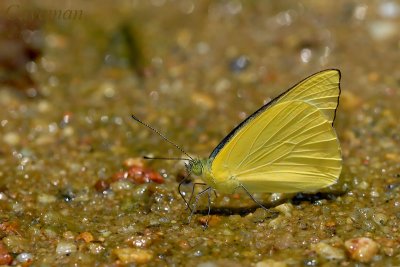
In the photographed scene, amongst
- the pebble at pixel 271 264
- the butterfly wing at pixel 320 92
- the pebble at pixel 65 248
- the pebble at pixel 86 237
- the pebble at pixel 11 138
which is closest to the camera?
the pebble at pixel 271 264

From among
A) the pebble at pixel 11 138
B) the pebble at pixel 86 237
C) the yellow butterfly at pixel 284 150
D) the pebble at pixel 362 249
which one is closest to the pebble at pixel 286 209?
the yellow butterfly at pixel 284 150

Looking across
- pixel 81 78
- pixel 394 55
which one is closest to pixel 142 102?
pixel 81 78

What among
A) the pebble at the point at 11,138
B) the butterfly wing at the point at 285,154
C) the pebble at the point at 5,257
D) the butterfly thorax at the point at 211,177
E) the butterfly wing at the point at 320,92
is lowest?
the pebble at the point at 5,257

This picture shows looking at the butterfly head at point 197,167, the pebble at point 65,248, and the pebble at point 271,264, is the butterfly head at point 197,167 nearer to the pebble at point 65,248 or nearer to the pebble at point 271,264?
the pebble at point 271,264

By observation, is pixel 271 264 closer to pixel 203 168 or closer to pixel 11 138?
pixel 203 168

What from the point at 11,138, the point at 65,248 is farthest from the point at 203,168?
the point at 11,138

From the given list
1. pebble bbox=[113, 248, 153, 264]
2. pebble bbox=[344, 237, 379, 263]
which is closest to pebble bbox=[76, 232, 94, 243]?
pebble bbox=[113, 248, 153, 264]

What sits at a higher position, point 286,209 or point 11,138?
point 11,138

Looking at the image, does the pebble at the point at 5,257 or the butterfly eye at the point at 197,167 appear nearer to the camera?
the pebble at the point at 5,257

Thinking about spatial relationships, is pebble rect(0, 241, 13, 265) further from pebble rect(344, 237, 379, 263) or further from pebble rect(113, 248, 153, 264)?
pebble rect(344, 237, 379, 263)
